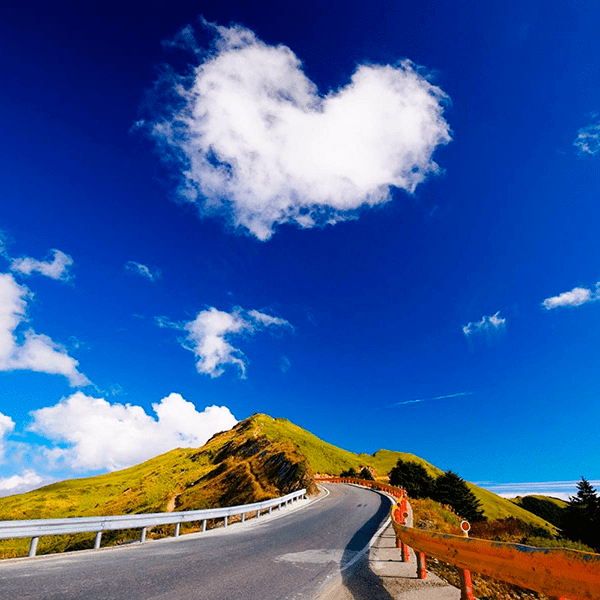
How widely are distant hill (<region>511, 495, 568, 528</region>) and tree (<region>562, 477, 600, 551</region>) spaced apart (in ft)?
427

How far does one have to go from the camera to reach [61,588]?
579 cm

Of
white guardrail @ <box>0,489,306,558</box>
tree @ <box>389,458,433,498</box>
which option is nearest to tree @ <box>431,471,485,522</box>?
tree @ <box>389,458,433,498</box>

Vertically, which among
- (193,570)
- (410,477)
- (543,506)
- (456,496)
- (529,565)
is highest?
(410,477)

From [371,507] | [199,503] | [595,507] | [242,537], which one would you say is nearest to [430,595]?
[242,537]

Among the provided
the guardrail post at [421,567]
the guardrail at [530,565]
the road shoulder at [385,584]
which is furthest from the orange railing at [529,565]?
the guardrail post at [421,567]

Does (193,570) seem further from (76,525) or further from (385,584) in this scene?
(76,525)

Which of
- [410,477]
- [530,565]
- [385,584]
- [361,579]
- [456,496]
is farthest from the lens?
[410,477]

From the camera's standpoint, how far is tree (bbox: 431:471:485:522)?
49281 millimetres

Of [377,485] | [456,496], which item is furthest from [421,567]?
[456,496]

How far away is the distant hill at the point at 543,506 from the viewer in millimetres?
145275

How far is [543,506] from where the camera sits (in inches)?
6088

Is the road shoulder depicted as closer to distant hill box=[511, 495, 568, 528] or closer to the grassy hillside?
the grassy hillside

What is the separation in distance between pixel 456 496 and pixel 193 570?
52739 millimetres

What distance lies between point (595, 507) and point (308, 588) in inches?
1935
